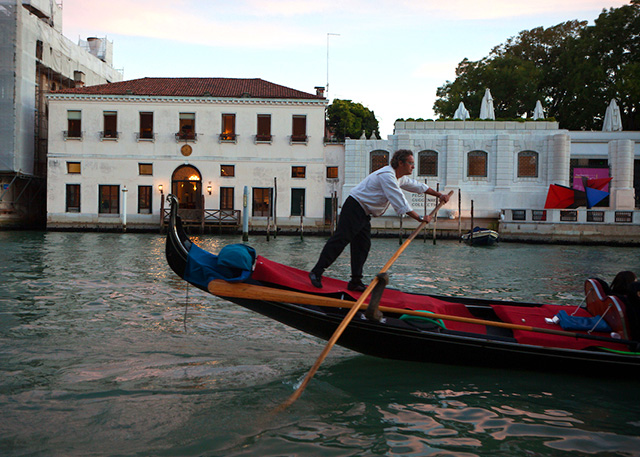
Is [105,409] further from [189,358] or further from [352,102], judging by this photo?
[352,102]

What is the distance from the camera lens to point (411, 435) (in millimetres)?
3473

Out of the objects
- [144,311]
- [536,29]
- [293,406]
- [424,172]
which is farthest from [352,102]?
[293,406]

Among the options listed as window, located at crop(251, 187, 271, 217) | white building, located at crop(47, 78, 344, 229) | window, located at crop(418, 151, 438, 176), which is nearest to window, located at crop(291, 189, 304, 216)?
white building, located at crop(47, 78, 344, 229)

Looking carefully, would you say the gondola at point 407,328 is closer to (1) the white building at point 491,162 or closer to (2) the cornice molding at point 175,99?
(1) the white building at point 491,162

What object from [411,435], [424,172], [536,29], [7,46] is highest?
[536,29]

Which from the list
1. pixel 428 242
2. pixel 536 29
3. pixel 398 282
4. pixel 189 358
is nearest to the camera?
pixel 189 358

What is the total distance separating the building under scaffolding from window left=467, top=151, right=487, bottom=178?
1791 centimetres

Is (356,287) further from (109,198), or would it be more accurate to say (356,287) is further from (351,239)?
(109,198)

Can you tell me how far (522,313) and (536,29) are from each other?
32815 mm

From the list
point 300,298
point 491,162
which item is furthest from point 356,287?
point 491,162

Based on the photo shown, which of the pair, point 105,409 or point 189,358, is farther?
point 189,358

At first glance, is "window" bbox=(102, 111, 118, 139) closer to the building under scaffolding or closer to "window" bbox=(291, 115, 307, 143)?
the building under scaffolding

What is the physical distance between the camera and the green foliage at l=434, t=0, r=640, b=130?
29.6m

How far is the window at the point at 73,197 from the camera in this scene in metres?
25.1
